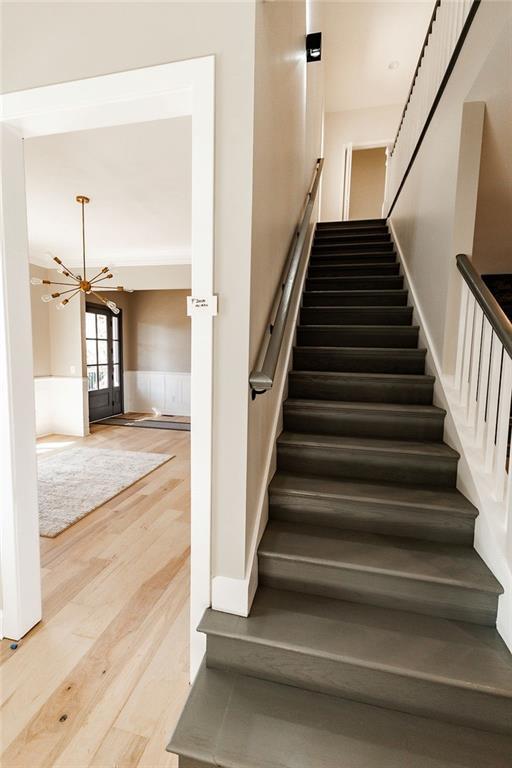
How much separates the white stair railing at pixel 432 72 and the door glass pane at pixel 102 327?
565cm

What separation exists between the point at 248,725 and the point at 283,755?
136mm

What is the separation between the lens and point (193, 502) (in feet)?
4.57

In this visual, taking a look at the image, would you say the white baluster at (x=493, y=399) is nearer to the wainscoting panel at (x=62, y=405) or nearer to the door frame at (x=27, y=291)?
the door frame at (x=27, y=291)

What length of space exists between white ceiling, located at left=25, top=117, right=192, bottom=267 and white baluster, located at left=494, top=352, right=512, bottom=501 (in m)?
2.36

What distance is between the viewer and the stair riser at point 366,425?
213 cm

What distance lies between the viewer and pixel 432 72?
2744 millimetres

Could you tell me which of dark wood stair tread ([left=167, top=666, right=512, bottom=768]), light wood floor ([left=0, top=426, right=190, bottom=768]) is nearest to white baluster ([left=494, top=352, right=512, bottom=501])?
dark wood stair tread ([left=167, top=666, right=512, bottom=768])

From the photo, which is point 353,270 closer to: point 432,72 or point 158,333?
point 432,72

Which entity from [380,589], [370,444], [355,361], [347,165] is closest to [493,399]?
[370,444]

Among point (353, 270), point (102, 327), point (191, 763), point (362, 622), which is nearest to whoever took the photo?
point (191, 763)

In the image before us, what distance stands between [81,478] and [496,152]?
4458 millimetres

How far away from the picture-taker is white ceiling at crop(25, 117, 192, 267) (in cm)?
255

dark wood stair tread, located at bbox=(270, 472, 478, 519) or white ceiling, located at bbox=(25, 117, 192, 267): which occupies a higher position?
white ceiling, located at bbox=(25, 117, 192, 267)

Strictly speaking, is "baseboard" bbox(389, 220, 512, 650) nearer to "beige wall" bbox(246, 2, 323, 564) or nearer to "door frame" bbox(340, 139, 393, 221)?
"beige wall" bbox(246, 2, 323, 564)
